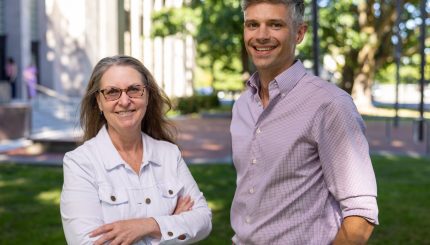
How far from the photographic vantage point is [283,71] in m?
2.52

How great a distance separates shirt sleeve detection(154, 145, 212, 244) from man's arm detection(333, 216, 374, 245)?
70 centimetres

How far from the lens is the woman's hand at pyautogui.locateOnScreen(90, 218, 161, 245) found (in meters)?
2.45

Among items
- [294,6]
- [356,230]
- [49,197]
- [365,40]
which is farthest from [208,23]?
[356,230]

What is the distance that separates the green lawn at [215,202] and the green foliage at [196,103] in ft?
56.6

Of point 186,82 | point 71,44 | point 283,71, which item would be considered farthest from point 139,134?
point 186,82

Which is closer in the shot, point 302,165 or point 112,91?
point 302,165

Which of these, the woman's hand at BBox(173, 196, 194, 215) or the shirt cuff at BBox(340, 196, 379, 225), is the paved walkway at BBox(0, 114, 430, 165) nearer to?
the woman's hand at BBox(173, 196, 194, 215)

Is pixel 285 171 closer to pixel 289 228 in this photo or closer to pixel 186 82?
pixel 289 228

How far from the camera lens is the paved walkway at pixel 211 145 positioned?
13.8 meters

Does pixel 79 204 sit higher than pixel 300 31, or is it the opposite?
pixel 300 31

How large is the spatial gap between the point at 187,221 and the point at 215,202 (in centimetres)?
654

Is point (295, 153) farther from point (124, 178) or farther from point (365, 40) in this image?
point (365, 40)

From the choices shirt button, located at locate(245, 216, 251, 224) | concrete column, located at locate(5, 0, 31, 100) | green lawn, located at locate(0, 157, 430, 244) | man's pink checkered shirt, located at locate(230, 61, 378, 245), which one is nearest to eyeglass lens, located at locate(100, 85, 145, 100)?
man's pink checkered shirt, located at locate(230, 61, 378, 245)

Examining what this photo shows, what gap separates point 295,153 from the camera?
93.5 inches
